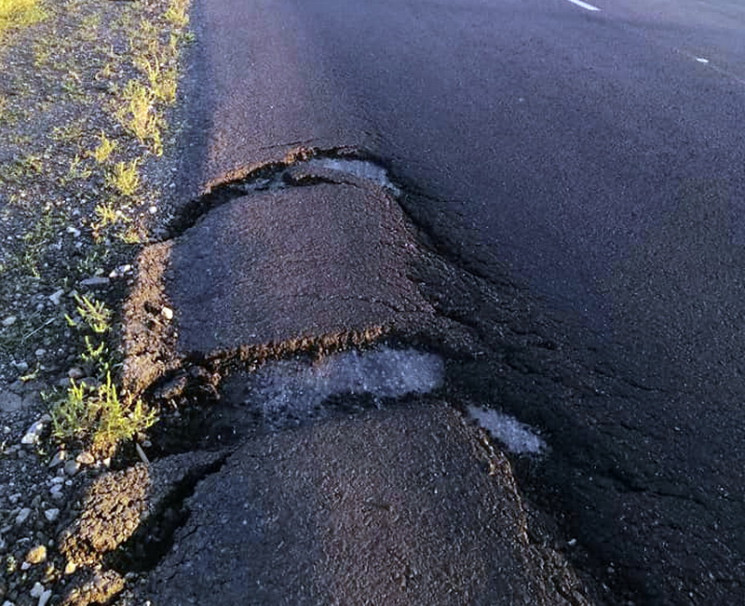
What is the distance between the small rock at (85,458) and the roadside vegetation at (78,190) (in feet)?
0.10

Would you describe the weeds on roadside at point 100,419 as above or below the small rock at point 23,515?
above

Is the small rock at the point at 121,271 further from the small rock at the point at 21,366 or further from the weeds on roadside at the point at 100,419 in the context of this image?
the weeds on roadside at the point at 100,419

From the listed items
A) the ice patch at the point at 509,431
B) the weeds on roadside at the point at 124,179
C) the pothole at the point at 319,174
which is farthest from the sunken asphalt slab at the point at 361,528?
the weeds on roadside at the point at 124,179

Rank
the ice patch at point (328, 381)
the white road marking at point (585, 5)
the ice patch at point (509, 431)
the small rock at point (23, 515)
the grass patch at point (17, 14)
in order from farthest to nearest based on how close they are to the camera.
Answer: the white road marking at point (585, 5) < the grass patch at point (17, 14) < the ice patch at point (328, 381) < the ice patch at point (509, 431) < the small rock at point (23, 515)

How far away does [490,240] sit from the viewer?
3.43 m

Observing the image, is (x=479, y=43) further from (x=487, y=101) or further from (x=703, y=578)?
(x=703, y=578)

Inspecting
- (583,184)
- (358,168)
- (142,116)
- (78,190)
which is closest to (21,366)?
(78,190)

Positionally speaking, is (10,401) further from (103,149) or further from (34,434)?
(103,149)

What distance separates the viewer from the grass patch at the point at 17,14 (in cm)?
593

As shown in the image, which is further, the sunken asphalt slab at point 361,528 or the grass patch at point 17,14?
the grass patch at point 17,14

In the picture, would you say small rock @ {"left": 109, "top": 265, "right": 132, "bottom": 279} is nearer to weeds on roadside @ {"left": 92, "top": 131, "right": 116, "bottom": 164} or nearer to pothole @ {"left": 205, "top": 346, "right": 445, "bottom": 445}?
pothole @ {"left": 205, "top": 346, "right": 445, "bottom": 445}

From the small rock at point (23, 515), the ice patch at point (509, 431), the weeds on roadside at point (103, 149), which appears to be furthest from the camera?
the weeds on roadside at point (103, 149)

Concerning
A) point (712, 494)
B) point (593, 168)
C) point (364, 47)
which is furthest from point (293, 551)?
point (364, 47)

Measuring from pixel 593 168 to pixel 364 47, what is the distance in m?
2.77
